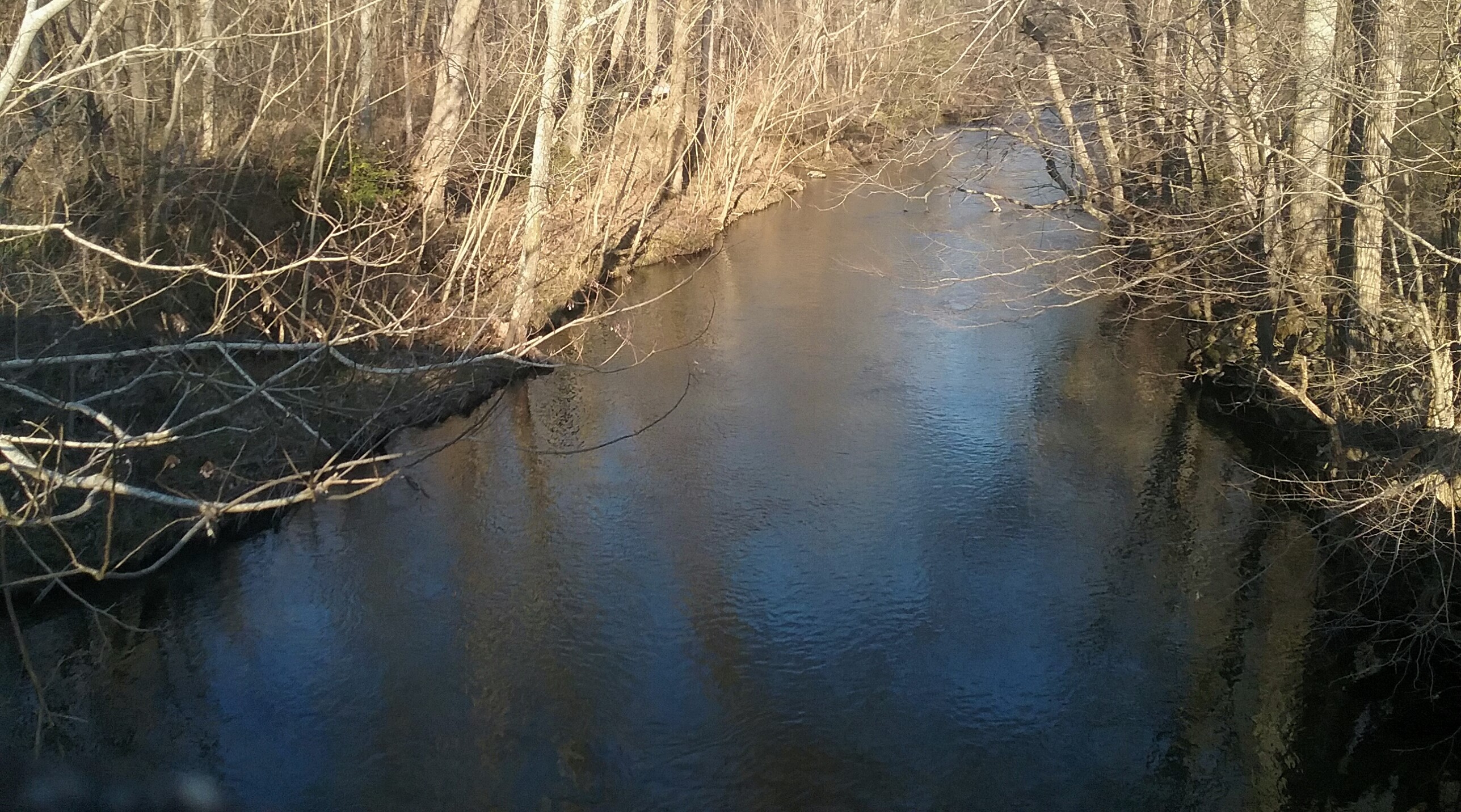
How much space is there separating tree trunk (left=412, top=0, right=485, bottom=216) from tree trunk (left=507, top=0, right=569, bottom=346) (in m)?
1.54

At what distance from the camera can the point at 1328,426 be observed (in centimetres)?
975

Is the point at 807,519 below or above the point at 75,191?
below

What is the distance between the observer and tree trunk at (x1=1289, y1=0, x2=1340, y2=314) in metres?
8.64

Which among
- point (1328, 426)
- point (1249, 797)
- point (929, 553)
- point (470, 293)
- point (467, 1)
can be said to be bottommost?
point (1249, 797)

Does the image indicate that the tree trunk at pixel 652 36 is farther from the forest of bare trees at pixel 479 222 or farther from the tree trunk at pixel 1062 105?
the tree trunk at pixel 1062 105

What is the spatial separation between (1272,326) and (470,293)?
8.87m

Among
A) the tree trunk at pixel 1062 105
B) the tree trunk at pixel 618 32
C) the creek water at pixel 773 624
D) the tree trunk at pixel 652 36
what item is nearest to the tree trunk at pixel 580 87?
the tree trunk at pixel 618 32

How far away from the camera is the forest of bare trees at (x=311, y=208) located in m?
7.35

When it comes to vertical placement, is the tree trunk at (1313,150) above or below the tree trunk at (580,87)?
below

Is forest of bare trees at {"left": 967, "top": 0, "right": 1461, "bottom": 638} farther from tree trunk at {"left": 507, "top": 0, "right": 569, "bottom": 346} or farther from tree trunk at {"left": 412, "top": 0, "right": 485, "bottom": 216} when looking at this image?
tree trunk at {"left": 412, "top": 0, "right": 485, "bottom": 216}

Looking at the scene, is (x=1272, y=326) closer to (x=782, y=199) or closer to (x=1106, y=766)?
(x=1106, y=766)

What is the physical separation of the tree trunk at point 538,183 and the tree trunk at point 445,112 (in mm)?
1539

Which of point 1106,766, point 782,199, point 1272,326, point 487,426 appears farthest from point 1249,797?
point 782,199

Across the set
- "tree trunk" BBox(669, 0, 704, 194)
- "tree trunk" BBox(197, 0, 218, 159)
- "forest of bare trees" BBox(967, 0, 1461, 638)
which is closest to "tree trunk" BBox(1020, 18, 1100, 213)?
"forest of bare trees" BBox(967, 0, 1461, 638)
